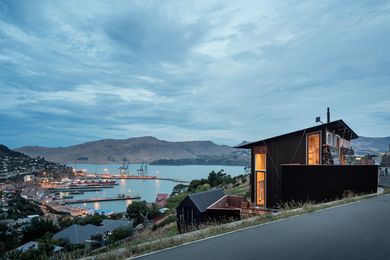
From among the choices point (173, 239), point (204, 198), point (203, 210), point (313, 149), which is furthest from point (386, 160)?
point (173, 239)

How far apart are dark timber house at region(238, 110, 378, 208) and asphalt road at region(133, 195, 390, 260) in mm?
5537

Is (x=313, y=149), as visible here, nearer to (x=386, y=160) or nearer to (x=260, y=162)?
(x=260, y=162)

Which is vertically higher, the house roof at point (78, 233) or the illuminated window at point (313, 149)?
the illuminated window at point (313, 149)

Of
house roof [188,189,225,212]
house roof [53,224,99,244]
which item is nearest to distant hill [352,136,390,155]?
house roof [188,189,225,212]

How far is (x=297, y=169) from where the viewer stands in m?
14.1

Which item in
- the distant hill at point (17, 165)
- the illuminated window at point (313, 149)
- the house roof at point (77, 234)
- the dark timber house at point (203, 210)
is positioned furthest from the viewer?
the distant hill at point (17, 165)

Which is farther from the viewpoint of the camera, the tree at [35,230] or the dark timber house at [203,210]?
the tree at [35,230]

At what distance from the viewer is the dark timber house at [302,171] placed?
13.4 meters

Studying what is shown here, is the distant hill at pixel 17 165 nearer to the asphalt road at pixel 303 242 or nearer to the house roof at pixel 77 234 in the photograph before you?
the house roof at pixel 77 234

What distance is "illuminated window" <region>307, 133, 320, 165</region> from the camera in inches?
639

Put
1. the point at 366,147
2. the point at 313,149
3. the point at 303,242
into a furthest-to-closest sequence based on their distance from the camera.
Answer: the point at 366,147 < the point at 313,149 < the point at 303,242

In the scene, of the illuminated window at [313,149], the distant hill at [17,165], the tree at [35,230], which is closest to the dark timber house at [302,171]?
the illuminated window at [313,149]

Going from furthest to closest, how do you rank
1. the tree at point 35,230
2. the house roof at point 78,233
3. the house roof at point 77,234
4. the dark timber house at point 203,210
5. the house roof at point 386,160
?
the house roof at point 386,160 < the tree at point 35,230 < the house roof at point 78,233 < the house roof at point 77,234 < the dark timber house at point 203,210

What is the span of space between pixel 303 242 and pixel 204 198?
9403 mm
